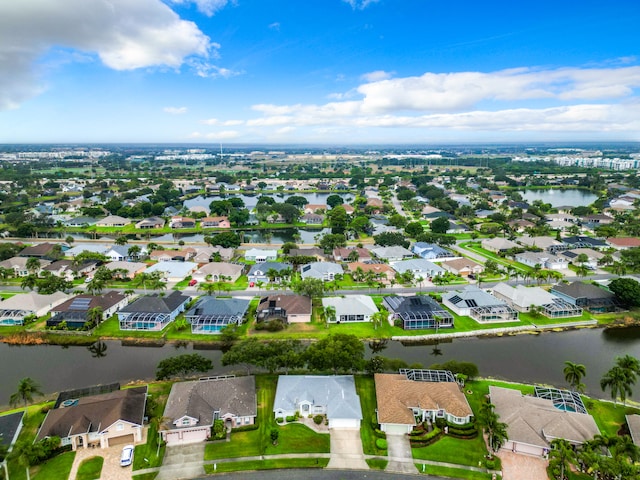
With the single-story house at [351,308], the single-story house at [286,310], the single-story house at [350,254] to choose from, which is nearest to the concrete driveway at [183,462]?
the single-story house at [286,310]

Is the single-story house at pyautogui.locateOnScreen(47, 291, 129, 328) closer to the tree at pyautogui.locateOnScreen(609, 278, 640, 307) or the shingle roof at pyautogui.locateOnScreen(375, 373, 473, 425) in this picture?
the shingle roof at pyautogui.locateOnScreen(375, 373, 473, 425)

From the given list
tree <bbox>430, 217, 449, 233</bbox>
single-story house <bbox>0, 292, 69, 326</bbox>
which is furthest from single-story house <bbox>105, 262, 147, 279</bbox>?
tree <bbox>430, 217, 449, 233</bbox>

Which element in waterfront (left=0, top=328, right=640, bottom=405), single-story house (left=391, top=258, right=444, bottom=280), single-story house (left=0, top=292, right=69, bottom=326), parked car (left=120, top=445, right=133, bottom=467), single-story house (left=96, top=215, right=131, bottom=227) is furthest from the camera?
single-story house (left=96, top=215, right=131, bottom=227)

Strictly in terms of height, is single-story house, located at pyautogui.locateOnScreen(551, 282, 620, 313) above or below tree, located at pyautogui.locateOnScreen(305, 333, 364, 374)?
below

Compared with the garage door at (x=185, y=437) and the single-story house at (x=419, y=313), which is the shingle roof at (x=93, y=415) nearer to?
the garage door at (x=185, y=437)

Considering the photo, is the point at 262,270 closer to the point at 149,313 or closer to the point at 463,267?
the point at 149,313
